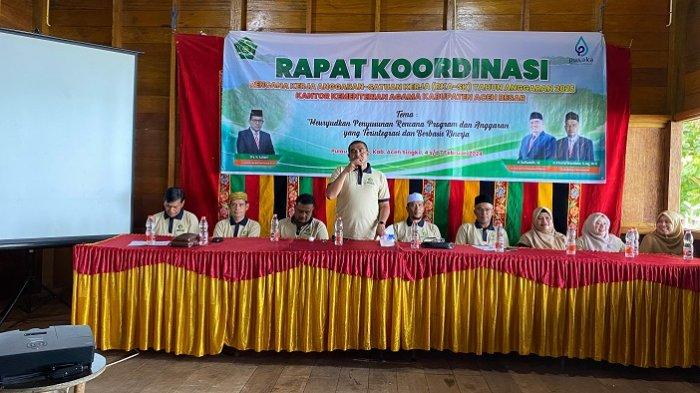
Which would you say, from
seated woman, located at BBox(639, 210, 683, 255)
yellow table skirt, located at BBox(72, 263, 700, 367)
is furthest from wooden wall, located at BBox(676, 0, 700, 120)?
yellow table skirt, located at BBox(72, 263, 700, 367)

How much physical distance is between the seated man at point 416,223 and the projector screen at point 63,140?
2234mm

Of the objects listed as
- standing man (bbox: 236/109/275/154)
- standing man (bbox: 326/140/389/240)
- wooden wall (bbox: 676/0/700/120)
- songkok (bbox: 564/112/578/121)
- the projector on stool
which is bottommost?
the projector on stool

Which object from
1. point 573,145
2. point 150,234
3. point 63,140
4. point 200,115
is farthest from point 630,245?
point 63,140

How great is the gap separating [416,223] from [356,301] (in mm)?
1131

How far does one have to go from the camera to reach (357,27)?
168 inches

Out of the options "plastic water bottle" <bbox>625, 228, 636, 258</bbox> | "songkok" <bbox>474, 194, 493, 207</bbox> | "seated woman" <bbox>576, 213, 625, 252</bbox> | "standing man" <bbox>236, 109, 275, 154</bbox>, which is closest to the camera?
Answer: "plastic water bottle" <bbox>625, 228, 636, 258</bbox>

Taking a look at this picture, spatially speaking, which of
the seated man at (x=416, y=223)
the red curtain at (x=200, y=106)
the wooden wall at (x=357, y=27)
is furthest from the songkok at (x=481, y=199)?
the red curtain at (x=200, y=106)

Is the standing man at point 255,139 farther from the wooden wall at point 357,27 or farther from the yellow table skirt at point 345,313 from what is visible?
the yellow table skirt at point 345,313

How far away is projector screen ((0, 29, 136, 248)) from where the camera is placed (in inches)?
135

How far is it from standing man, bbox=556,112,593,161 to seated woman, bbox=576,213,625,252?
0.54 metres

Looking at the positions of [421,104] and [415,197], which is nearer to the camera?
[415,197]

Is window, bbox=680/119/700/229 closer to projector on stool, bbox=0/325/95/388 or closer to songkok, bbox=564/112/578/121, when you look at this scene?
songkok, bbox=564/112/578/121

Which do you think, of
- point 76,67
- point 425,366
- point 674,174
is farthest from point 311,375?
point 674,174

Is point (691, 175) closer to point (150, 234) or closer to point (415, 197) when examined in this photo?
point (415, 197)
